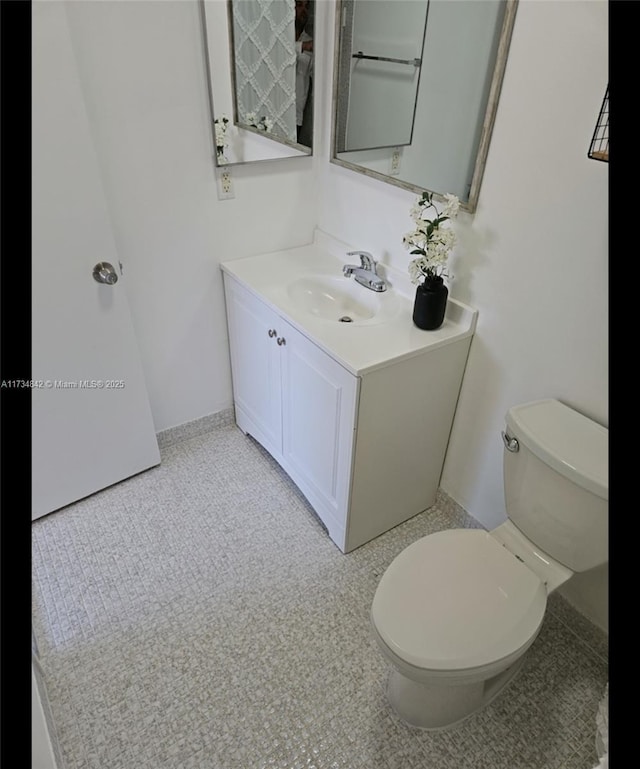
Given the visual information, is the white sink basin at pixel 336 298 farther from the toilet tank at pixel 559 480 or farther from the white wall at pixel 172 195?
the toilet tank at pixel 559 480

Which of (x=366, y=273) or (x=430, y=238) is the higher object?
(x=430, y=238)

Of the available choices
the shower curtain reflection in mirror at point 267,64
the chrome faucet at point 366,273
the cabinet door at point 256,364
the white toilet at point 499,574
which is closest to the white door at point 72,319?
the cabinet door at point 256,364

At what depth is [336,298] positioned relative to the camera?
1.99m

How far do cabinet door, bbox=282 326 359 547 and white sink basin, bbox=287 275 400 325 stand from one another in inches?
10.0

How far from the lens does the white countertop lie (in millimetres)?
1512

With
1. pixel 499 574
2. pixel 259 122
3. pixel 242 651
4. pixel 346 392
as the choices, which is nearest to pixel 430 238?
pixel 346 392

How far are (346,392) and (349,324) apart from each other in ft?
0.86

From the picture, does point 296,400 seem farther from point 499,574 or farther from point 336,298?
point 499,574

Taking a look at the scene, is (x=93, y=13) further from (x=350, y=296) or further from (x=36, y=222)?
(x=350, y=296)

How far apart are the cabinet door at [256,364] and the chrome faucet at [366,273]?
0.37 meters

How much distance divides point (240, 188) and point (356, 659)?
174 cm

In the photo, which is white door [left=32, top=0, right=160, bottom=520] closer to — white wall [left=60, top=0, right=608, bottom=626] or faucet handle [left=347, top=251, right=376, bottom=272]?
white wall [left=60, top=0, right=608, bottom=626]

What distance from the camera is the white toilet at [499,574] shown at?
1.20 metres

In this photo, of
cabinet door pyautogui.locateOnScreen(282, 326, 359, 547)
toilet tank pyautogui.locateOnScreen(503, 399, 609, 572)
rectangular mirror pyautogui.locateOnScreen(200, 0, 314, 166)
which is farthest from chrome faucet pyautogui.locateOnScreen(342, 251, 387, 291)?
toilet tank pyautogui.locateOnScreen(503, 399, 609, 572)
